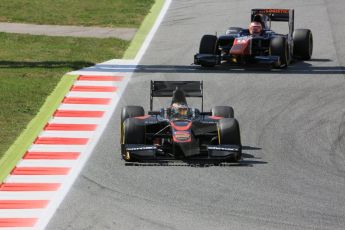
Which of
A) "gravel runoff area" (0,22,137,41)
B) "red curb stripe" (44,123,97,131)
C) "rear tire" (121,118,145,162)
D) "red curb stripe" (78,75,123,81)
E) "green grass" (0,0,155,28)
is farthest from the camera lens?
"green grass" (0,0,155,28)

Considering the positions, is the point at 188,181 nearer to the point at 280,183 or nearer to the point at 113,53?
the point at 280,183

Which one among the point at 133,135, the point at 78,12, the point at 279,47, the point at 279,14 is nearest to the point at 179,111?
the point at 133,135

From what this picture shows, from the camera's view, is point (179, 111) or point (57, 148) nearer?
point (179, 111)

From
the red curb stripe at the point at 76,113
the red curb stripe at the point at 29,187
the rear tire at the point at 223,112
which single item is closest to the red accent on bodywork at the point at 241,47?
the red curb stripe at the point at 76,113

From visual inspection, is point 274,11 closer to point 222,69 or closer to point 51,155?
point 222,69

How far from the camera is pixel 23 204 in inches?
798

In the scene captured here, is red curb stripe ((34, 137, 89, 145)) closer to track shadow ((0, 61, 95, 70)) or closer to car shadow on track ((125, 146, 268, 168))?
car shadow on track ((125, 146, 268, 168))

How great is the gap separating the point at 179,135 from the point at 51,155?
3015mm

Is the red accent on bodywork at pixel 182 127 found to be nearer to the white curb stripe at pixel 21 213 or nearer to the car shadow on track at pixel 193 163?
the car shadow on track at pixel 193 163

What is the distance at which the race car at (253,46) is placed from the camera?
32594 millimetres

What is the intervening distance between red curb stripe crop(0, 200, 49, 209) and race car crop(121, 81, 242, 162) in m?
2.56

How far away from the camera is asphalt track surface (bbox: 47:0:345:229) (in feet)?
63.4

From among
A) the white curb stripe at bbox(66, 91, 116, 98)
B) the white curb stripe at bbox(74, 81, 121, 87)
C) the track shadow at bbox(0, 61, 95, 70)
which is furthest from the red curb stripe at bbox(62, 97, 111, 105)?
the track shadow at bbox(0, 61, 95, 70)

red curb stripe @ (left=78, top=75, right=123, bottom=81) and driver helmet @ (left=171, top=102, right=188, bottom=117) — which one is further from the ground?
driver helmet @ (left=171, top=102, right=188, bottom=117)
